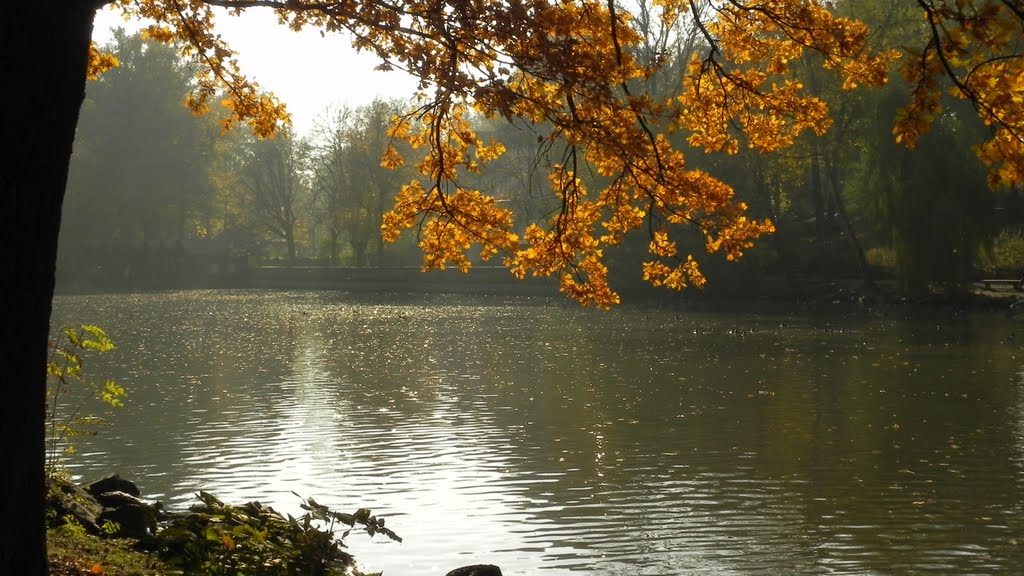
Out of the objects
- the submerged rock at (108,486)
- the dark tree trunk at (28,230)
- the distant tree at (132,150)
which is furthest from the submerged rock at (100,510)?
the distant tree at (132,150)

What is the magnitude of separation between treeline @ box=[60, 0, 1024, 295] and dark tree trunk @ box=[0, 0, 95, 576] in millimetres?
9785

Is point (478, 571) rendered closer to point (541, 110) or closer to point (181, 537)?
point (181, 537)

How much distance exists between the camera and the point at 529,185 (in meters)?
11.5

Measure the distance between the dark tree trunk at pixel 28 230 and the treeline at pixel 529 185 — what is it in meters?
9.78

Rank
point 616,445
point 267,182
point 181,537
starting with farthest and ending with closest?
point 267,182, point 616,445, point 181,537

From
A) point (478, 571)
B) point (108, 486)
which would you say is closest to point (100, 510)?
point (108, 486)

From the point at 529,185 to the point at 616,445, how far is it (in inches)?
211

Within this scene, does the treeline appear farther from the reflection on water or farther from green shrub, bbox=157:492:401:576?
green shrub, bbox=157:492:401:576

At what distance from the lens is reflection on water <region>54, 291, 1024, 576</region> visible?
10.6m

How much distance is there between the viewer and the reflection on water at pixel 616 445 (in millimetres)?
10562

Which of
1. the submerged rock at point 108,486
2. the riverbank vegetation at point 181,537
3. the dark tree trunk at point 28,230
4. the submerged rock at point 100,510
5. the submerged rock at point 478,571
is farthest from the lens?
the submerged rock at point 108,486

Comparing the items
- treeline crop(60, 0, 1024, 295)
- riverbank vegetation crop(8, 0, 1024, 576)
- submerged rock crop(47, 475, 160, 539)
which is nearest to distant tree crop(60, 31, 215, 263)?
treeline crop(60, 0, 1024, 295)

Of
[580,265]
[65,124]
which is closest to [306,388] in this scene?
[580,265]

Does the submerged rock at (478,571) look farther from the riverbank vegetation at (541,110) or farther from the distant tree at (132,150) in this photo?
the distant tree at (132,150)
